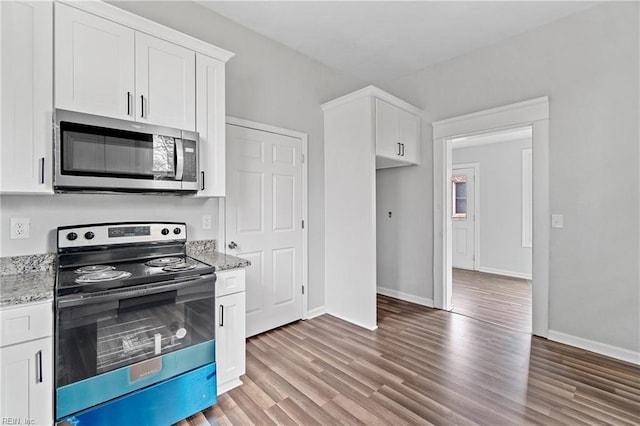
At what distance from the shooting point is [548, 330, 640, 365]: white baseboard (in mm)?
2455

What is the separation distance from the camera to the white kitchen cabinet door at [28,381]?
1308mm

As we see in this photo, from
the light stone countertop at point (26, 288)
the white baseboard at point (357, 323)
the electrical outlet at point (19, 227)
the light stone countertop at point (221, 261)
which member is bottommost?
the white baseboard at point (357, 323)

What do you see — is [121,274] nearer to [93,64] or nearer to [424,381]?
[93,64]

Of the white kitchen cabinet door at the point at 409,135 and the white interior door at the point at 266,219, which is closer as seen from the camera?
the white interior door at the point at 266,219

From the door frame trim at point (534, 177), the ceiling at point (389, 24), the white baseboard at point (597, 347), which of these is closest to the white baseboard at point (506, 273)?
the door frame trim at point (534, 177)

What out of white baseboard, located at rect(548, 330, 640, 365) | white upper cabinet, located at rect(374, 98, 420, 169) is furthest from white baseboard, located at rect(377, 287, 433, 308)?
white upper cabinet, located at rect(374, 98, 420, 169)

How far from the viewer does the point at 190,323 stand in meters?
1.82

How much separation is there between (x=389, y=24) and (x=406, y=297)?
318cm

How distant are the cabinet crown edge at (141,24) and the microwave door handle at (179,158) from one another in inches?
27.4

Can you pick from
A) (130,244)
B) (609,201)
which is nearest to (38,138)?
(130,244)

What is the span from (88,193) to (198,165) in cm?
70

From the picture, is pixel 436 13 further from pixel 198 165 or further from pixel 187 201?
pixel 187 201

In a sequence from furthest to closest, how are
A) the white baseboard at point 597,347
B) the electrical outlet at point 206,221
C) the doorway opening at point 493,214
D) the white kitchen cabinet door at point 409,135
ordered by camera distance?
1. the doorway opening at point 493,214
2. the white kitchen cabinet door at point 409,135
3. the electrical outlet at point 206,221
4. the white baseboard at point 597,347

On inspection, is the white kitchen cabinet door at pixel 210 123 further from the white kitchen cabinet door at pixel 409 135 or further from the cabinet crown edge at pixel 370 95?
the white kitchen cabinet door at pixel 409 135
